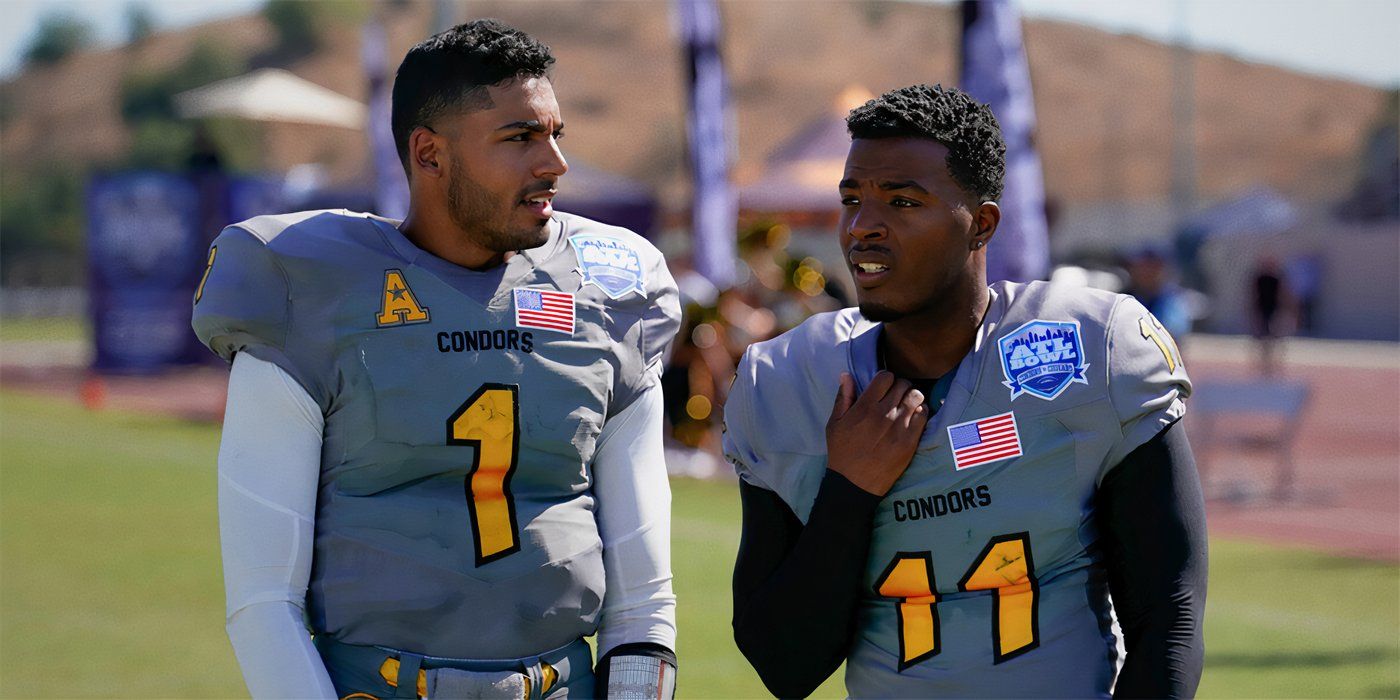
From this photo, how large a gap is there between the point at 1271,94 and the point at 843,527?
10320 centimetres

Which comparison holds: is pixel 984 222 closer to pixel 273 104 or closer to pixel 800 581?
pixel 800 581

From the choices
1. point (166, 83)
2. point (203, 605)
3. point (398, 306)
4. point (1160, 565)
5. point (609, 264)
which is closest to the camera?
point (1160, 565)

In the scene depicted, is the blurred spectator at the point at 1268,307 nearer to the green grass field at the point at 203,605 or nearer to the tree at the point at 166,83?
the green grass field at the point at 203,605

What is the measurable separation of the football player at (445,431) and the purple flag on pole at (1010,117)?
221 inches

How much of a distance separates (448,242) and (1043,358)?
1065 mm

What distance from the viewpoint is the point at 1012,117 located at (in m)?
8.52

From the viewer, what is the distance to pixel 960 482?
8.68 ft

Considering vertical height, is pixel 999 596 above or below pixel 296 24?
below

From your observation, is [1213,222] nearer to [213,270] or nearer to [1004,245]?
[1004,245]

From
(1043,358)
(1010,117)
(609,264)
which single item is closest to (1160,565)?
(1043,358)

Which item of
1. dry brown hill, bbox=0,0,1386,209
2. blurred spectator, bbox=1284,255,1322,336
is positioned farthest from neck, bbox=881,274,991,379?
dry brown hill, bbox=0,0,1386,209

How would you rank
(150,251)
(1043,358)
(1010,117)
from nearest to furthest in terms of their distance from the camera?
(1043,358) < (1010,117) < (150,251)

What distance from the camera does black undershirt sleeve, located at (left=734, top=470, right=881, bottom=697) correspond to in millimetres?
2592

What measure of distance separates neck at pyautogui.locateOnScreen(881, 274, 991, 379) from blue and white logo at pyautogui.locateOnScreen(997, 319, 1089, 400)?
0.24 ft
